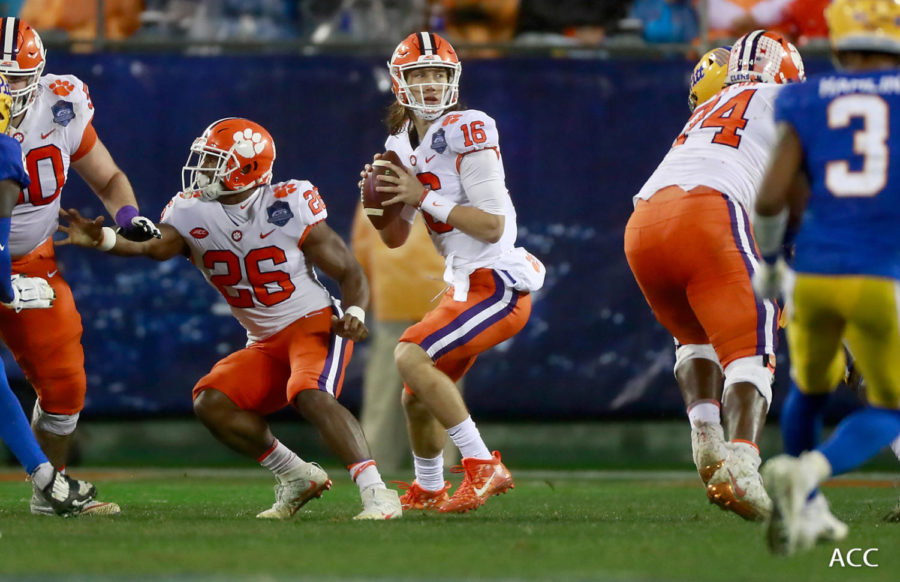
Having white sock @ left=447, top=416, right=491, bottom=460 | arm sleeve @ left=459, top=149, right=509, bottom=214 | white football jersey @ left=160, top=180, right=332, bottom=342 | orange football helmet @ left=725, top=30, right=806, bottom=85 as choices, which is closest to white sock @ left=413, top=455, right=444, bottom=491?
white sock @ left=447, top=416, right=491, bottom=460

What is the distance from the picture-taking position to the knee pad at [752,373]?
4.44m

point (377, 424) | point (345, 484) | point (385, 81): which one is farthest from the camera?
point (385, 81)

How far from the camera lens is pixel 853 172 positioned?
3467mm

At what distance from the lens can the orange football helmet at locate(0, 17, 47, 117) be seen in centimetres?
496

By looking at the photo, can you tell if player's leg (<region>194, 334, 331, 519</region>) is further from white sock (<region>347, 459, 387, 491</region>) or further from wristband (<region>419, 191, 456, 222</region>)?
wristband (<region>419, 191, 456, 222</region>)

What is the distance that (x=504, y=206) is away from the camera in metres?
4.99

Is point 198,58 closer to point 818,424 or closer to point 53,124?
point 53,124

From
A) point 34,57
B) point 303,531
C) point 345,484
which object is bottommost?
point 345,484

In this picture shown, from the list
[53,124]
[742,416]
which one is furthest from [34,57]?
[742,416]

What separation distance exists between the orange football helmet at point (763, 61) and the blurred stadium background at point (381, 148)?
3360 millimetres

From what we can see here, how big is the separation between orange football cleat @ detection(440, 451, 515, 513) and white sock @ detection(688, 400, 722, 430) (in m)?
0.68

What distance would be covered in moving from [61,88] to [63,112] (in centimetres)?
11

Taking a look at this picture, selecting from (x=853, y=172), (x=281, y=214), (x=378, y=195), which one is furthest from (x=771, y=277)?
(x=281, y=214)

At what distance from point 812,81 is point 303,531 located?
1996 mm
